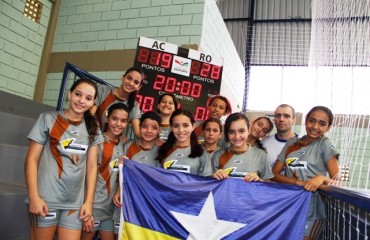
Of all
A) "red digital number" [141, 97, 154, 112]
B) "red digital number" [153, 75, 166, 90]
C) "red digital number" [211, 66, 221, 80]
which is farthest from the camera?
"red digital number" [211, 66, 221, 80]

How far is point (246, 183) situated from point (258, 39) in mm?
9358

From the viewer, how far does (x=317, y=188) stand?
7.04 ft

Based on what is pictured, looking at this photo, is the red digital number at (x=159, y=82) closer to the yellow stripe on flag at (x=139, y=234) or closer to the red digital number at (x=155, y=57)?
the red digital number at (x=155, y=57)

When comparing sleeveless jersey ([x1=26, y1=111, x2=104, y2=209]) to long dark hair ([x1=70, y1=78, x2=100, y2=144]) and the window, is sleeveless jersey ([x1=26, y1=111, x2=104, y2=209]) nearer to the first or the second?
long dark hair ([x1=70, y1=78, x2=100, y2=144])

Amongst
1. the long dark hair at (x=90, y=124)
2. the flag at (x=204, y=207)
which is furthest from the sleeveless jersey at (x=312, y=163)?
the long dark hair at (x=90, y=124)

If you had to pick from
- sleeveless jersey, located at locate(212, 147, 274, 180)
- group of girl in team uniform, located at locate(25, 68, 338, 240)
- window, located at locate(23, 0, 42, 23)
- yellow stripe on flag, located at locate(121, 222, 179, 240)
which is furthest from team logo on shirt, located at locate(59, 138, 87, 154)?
window, located at locate(23, 0, 42, 23)

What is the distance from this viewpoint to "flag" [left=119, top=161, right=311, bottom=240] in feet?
7.27

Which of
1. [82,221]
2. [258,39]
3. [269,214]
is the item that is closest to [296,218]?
[269,214]

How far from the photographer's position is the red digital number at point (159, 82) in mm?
4469

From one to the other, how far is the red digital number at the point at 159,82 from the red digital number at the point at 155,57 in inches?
7.7

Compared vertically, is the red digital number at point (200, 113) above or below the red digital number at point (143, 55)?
below

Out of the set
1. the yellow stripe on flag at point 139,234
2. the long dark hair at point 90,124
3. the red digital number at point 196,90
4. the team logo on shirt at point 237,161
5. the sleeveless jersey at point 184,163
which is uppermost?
the red digital number at point 196,90

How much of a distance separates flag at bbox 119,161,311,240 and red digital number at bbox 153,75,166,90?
2.18m

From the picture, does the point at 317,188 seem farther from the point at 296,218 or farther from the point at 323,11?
the point at 323,11
